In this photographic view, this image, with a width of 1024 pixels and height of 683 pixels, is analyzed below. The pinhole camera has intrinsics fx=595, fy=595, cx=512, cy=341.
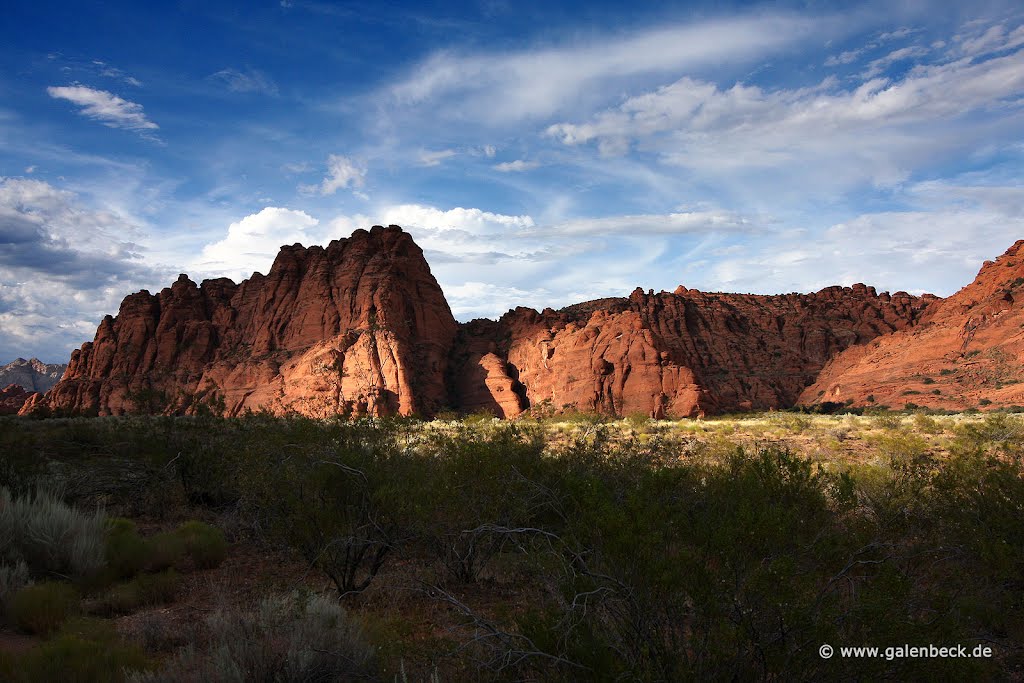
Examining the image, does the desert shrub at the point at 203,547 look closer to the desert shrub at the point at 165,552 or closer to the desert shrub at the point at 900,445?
the desert shrub at the point at 165,552

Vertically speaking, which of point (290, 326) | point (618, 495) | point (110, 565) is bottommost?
point (110, 565)

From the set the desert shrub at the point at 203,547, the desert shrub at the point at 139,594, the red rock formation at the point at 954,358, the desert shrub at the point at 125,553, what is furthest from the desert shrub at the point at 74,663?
the red rock formation at the point at 954,358

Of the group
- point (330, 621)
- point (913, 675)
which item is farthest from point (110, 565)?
point (913, 675)

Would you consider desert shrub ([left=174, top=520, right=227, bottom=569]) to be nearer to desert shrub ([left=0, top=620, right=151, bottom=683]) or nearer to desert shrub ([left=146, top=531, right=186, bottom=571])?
desert shrub ([left=146, top=531, right=186, bottom=571])

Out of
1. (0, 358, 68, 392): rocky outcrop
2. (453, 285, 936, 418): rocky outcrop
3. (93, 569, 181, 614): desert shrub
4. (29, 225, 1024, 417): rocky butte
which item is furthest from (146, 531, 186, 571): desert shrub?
(0, 358, 68, 392): rocky outcrop

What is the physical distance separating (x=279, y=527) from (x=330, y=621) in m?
4.14

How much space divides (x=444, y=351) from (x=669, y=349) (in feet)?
95.6

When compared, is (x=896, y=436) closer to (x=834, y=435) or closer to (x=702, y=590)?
(x=834, y=435)

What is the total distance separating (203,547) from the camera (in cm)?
1184

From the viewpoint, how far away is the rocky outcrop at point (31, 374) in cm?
18100

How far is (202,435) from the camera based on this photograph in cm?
2105

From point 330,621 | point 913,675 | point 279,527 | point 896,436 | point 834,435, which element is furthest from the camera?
point 834,435

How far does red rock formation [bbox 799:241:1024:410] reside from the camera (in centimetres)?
6353

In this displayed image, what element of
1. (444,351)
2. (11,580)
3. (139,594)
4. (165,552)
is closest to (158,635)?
(139,594)
